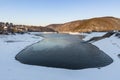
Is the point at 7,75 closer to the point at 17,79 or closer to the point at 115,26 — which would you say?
the point at 17,79

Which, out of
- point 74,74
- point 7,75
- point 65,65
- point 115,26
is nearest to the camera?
point 7,75

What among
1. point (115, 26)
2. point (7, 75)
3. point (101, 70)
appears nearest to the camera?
point (7, 75)

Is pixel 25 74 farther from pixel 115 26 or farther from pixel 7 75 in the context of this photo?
pixel 115 26

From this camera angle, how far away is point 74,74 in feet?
49.3

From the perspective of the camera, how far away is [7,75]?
1409 centimetres

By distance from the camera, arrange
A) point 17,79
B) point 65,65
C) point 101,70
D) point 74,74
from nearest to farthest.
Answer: point 17,79, point 74,74, point 101,70, point 65,65

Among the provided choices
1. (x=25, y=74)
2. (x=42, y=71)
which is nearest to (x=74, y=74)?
(x=42, y=71)

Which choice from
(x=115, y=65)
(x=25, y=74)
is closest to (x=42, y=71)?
(x=25, y=74)

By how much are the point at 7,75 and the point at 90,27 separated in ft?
610

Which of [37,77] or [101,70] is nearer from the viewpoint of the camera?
[37,77]

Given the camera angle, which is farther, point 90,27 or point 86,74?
point 90,27

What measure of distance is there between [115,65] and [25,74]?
26.4 ft

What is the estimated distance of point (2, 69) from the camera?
15.9 m

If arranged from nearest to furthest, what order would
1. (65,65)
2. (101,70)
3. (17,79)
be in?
(17,79) < (101,70) < (65,65)
